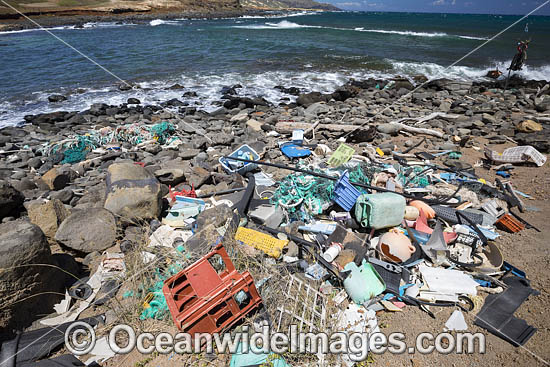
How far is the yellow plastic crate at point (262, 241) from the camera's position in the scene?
3.50m

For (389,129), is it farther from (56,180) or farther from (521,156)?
(56,180)

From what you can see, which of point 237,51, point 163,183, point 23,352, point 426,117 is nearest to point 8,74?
point 237,51

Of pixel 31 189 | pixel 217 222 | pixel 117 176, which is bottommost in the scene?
pixel 31 189

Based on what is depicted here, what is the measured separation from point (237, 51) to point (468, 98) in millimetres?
18120

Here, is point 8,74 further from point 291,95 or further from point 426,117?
point 426,117

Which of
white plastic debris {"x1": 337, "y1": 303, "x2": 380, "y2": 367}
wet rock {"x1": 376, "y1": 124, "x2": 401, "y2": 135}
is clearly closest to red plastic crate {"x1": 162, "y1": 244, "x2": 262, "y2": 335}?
white plastic debris {"x1": 337, "y1": 303, "x2": 380, "y2": 367}

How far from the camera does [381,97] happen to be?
11883 mm

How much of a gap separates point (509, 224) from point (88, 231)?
605cm

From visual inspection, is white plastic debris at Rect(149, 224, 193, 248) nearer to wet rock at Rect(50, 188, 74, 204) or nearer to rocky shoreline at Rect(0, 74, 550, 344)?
rocky shoreline at Rect(0, 74, 550, 344)

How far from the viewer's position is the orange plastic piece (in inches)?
157

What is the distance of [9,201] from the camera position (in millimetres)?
4434

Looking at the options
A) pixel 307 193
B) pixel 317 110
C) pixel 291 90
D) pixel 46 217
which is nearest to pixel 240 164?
pixel 307 193

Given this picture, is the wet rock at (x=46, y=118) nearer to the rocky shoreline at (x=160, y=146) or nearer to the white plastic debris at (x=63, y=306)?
the rocky shoreline at (x=160, y=146)

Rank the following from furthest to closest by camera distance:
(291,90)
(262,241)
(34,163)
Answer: (291,90) → (34,163) → (262,241)
